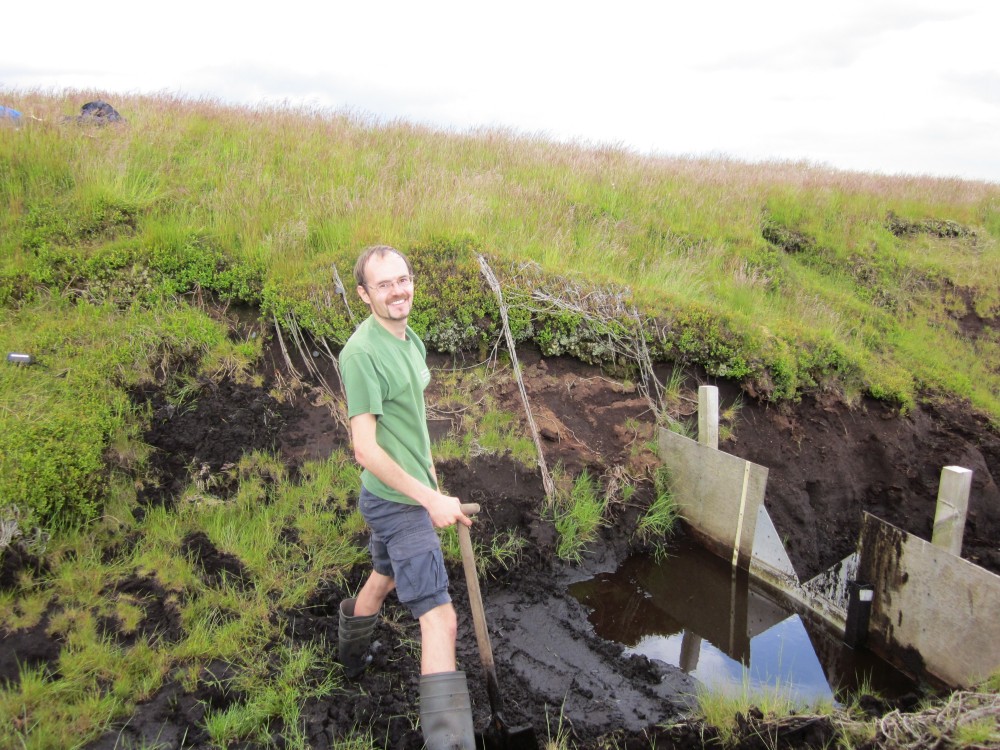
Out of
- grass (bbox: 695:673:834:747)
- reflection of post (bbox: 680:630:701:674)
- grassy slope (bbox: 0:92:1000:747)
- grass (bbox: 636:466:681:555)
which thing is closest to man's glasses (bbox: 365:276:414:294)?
grassy slope (bbox: 0:92:1000:747)

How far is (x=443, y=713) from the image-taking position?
2.82 m

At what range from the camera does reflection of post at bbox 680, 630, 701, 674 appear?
4520mm

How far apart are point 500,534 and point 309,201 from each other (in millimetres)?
4241

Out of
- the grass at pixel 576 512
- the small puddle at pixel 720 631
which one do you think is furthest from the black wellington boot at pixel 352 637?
the grass at pixel 576 512

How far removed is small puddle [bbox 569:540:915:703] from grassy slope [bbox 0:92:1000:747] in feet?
6.87

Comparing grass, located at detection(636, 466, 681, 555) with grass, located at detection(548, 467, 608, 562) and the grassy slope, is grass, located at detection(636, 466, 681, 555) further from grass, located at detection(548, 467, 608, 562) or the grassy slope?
the grassy slope

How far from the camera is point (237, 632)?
3.73 meters

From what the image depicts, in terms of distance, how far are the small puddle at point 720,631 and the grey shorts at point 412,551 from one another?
86.5 inches

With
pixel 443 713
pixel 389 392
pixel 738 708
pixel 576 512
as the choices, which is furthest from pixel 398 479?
pixel 576 512

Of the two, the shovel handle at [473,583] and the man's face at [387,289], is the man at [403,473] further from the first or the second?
the shovel handle at [473,583]

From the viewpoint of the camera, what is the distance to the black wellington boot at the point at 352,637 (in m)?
3.53

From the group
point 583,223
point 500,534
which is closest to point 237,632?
point 500,534

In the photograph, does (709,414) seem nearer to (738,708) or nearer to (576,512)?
(576,512)

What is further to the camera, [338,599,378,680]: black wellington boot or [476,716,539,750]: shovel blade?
[338,599,378,680]: black wellington boot
